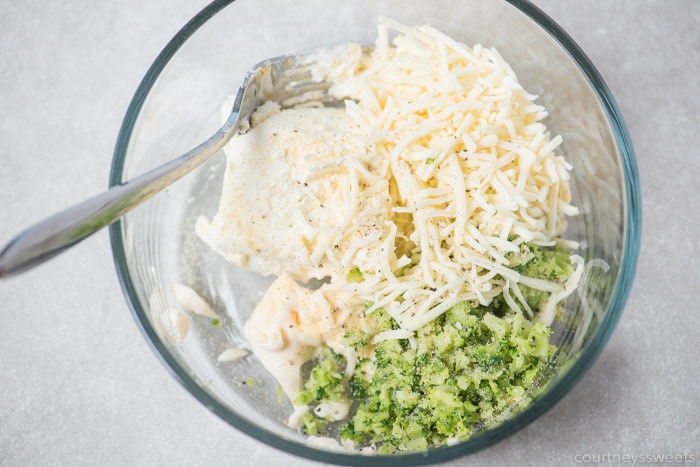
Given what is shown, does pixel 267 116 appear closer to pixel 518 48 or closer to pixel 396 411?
pixel 518 48

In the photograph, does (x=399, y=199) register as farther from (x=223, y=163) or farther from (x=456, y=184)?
(x=223, y=163)

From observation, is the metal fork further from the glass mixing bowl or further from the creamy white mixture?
the glass mixing bowl

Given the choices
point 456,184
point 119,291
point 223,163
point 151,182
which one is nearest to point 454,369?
point 456,184

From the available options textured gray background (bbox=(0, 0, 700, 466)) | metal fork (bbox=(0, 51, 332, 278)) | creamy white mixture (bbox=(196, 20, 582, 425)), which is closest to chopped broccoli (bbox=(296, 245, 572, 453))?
creamy white mixture (bbox=(196, 20, 582, 425))

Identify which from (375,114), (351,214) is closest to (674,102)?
(375,114)

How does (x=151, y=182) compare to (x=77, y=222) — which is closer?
(x=77, y=222)

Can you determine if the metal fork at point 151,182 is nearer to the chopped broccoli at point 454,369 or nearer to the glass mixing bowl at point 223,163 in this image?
the glass mixing bowl at point 223,163
